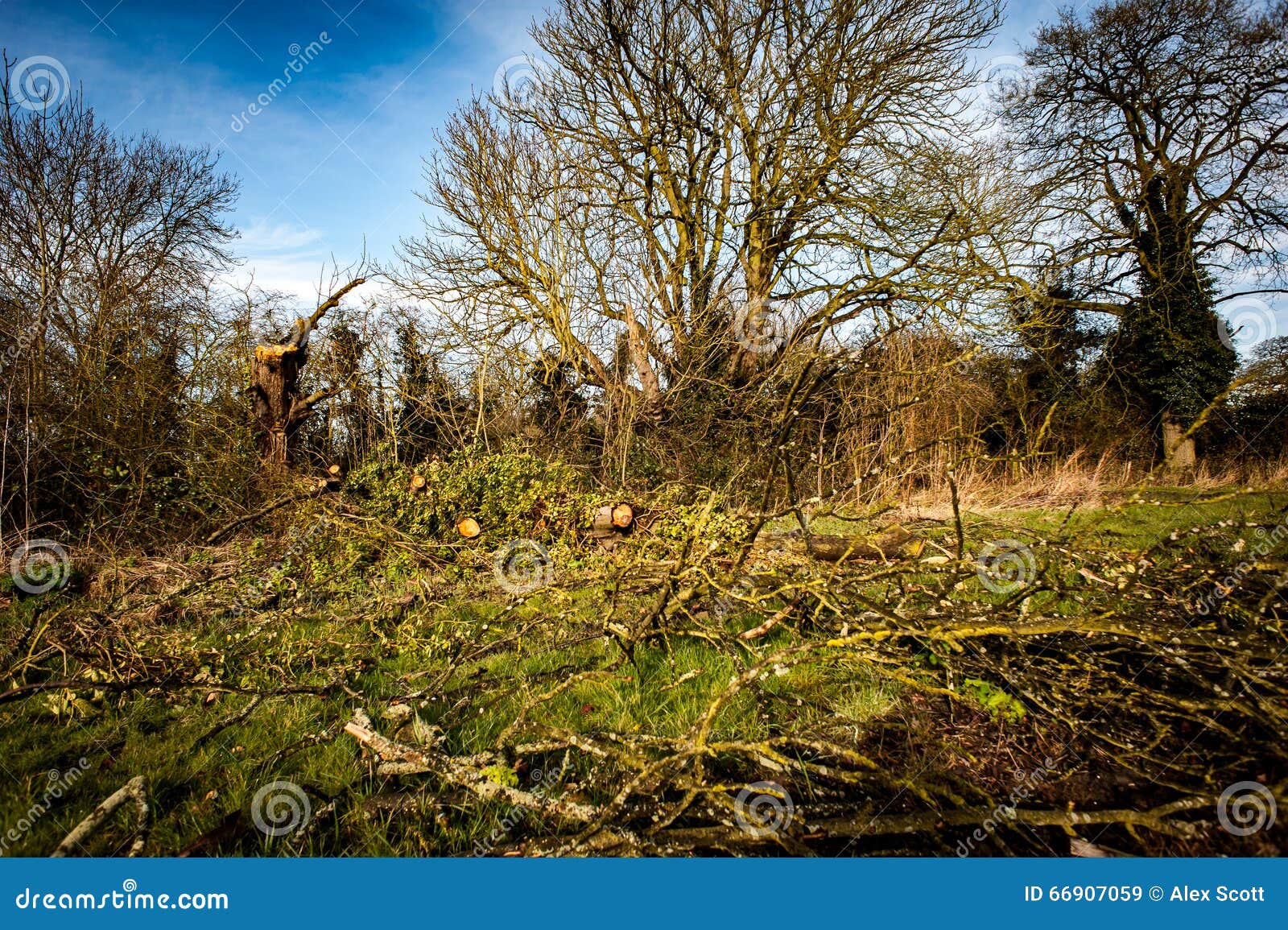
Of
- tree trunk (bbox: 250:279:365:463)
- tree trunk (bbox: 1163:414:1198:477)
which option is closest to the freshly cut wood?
tree trunk (bbox: 250:279:365:463)

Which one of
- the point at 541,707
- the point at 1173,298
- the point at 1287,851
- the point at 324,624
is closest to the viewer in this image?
the point at 1287,851

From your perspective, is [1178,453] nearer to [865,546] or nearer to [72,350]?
[865,546]

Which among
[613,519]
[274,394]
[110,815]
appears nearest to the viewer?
[110,815]

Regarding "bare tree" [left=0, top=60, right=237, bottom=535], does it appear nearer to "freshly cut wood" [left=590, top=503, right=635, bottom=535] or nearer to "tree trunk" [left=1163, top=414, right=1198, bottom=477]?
"freshly cut wood" [left=590, top=503, right=635, bottom=535]

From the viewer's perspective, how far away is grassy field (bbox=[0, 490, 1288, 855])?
5.80 ft

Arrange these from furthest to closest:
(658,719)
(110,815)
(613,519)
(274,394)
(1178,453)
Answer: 1. (1178,453)
2. (274,394)
3. (613,519)
4. (658,719)
5. (110,815)

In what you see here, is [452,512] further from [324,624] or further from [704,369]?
[704,369]

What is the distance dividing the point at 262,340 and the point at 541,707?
8621 mm

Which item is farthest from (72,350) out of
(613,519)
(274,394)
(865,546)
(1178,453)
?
(1178,453)

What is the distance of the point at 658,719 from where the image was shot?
2.52m

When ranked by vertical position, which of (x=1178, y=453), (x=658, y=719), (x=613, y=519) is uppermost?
(x=1178, y=453)

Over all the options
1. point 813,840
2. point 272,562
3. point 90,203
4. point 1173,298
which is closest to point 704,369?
point 272,562

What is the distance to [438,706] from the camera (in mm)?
2783

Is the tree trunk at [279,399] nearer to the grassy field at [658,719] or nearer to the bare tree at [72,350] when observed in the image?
the bare tree at [72,350]
